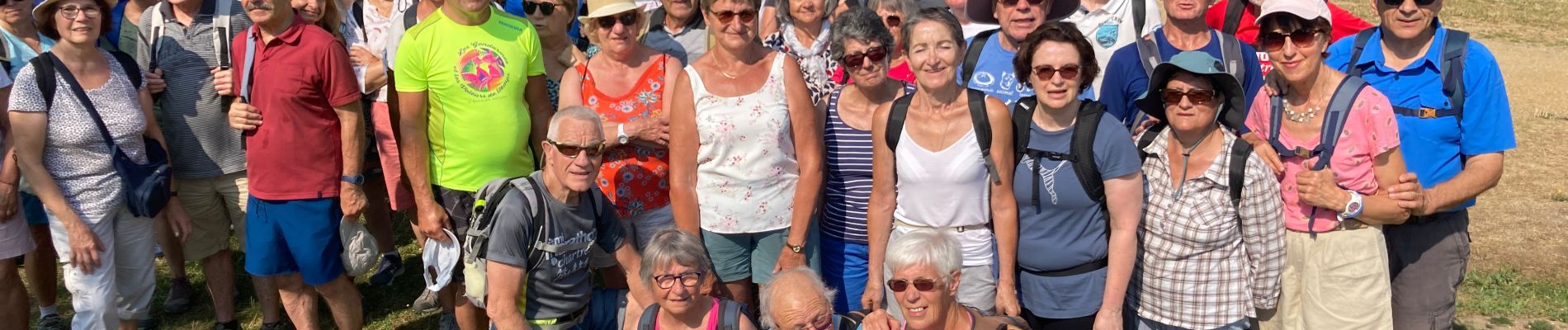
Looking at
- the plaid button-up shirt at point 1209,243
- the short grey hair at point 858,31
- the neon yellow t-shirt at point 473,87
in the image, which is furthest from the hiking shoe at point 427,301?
the plaid button-up shirt at point 1209,243

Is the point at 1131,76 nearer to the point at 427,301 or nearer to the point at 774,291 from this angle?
the point at 774,291

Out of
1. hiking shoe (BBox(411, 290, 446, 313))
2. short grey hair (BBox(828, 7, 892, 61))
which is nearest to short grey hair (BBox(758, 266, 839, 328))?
short grey hair (BBox(828, 7, 892, 61))

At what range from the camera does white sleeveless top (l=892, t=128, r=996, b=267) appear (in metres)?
4.49

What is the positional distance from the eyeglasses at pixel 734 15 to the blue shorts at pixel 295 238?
84.0 inches

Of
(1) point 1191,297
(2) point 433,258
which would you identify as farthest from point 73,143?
(1) point 1191,297

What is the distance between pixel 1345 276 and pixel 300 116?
14.6ft

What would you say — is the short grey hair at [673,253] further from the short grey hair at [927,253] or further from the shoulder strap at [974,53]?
the shoulder strap at [974,53]

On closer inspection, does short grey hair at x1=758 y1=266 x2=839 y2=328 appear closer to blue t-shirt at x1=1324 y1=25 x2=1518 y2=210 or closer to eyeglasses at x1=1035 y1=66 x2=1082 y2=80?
eyeglasses at x1=1035 y1=66 x2=1082 y2=80

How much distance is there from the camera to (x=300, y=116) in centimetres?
547

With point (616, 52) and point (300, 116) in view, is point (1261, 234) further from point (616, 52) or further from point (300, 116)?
point (300, 116)

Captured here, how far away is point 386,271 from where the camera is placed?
7422 mm

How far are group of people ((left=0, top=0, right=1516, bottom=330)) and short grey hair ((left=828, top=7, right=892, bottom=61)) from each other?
12mm

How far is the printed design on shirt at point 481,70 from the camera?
525 cm

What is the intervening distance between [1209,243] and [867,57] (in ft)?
4.78
